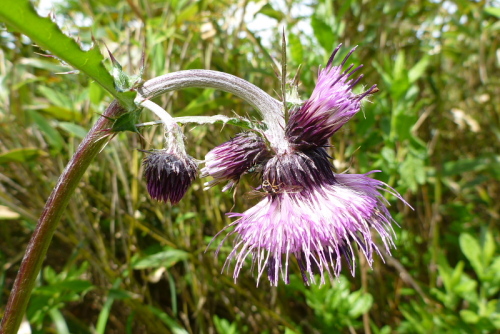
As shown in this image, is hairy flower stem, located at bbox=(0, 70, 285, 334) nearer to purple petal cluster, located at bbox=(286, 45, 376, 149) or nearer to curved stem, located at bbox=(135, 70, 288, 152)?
curved stem, located at bbox=(135, 70, 288, 152)

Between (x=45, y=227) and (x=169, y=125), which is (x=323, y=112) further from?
(x=45, y=227)

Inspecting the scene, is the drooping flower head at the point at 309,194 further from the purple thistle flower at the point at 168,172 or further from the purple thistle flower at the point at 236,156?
the purple thistle flower at the point at 168,172

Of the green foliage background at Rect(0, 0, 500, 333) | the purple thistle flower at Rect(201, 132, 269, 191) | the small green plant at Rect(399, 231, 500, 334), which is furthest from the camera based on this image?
the green foliage background at Rect(0, 0, 500, 333)

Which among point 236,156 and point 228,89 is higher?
point 228,89

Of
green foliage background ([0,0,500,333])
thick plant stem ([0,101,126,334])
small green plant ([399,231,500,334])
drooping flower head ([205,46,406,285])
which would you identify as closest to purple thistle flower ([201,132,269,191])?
drooping flower head ([205,46,406,285])

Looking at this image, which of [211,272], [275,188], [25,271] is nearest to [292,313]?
[211,272]

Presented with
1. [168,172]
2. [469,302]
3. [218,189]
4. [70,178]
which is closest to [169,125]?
[168,172]

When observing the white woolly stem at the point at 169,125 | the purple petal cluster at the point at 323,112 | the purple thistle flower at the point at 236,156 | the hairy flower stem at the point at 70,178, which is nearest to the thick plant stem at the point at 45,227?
the hairy flower stem at the point at 70,178
